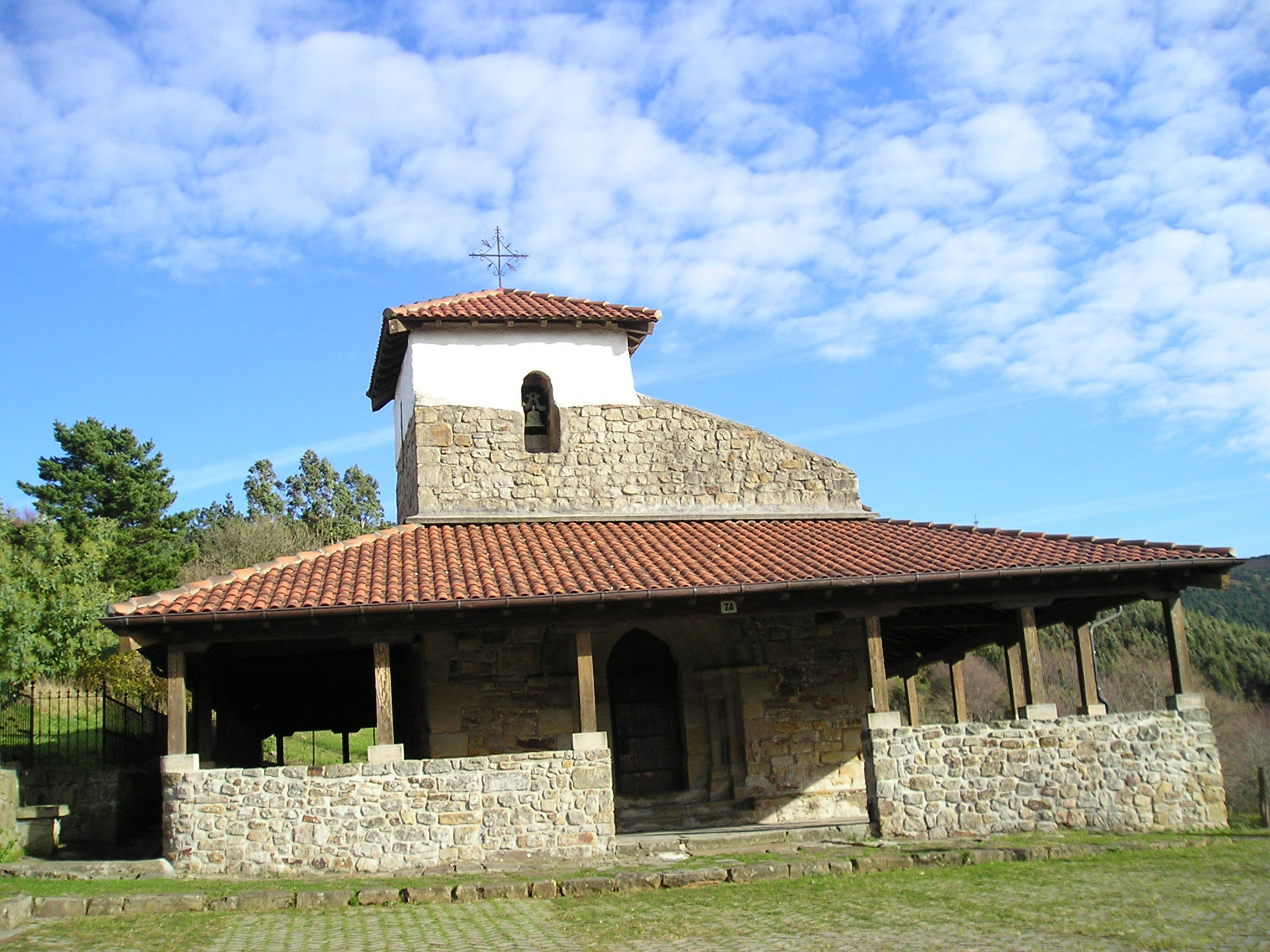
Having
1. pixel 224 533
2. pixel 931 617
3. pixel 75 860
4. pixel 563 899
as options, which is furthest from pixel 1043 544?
pixel 224 533

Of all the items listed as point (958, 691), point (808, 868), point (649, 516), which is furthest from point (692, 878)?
point (958, 691)

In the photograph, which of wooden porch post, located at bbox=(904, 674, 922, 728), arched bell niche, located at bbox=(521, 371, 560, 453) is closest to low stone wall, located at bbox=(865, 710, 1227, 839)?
wooden porch post, located at bbox=(904, 674, 922, 728)

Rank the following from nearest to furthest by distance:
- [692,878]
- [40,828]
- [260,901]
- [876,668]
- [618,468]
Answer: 1. [260,901]
2. [692,878]
3. [876,668]
4. [40,828]
5. [618,468]

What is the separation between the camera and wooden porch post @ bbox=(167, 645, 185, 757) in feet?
37.7

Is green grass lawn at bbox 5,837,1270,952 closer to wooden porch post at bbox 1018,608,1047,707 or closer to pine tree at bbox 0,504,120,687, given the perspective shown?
wooden porch post at bbox 1018,608,1047,707

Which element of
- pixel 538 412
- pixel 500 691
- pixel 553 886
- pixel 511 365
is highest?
pixel 511 365

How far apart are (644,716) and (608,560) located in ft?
9.14

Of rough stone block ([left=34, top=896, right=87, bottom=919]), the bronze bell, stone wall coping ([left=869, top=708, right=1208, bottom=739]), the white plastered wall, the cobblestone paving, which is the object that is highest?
the white plastered wall

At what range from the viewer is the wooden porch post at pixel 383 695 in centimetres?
1162

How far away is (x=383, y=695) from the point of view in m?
11.7

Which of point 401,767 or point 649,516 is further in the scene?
point 649,516

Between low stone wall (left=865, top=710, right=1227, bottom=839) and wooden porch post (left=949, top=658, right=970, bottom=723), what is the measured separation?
4087mm

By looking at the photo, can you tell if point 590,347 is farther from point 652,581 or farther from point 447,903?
point 447,903

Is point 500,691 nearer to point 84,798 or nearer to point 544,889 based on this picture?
point 544,889
